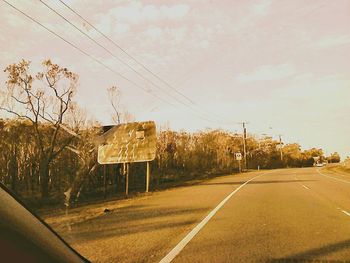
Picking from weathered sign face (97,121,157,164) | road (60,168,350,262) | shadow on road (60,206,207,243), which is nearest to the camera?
road (60,168,350,262)

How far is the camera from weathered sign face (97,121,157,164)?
30.2m

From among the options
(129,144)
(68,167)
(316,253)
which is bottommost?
(316,253)

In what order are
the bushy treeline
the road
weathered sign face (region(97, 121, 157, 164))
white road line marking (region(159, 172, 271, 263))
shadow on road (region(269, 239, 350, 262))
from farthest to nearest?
the bushy treeline → weathered sign face (region(97, 121, 157, 164)) → the road → white road line marking (region(159, 172, 271, 263)) → shadow on road (region(269, 239, 350, 262))

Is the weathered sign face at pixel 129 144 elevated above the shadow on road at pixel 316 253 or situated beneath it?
elevated above

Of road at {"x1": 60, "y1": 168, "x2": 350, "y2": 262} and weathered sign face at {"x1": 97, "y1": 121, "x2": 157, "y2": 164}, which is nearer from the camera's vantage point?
road at {"x1": 60, "y1": 168, "x2": 350, "y2": 262}

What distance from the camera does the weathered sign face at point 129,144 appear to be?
30.2 meters

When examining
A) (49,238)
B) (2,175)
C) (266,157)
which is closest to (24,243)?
(49,238)

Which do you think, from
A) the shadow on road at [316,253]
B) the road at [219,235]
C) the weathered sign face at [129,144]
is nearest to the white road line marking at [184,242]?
the road at [219,235]

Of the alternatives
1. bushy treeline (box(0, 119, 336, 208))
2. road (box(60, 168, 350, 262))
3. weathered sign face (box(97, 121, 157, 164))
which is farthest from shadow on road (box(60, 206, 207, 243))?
bushy treeline (box(0, 119, 336, 208))

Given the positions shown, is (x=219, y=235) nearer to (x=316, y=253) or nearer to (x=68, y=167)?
(x=316, y=253)

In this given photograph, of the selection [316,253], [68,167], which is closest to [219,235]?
[316,253]

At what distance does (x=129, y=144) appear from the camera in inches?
1213

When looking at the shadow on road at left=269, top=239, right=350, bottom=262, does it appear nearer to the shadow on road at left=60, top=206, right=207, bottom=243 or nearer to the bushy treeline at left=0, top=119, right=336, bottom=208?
the shadow on road at left=60, top=206, right=207, bottom=243

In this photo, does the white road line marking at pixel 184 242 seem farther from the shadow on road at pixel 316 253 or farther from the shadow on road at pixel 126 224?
the shadow on road at pixel 316 253
